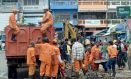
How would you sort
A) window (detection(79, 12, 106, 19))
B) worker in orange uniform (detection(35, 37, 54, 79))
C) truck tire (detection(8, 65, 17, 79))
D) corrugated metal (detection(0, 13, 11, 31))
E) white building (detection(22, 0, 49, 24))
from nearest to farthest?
worker in orange uniform (detection(35, 37, 54, 79))
truck tire (detection(8, 65, 17, 79))
corrugated metal (detection(0, 13, 11, 31))
white building (detection(22, 0, 49, 24))
window (detection(79, 12, 106, 19))

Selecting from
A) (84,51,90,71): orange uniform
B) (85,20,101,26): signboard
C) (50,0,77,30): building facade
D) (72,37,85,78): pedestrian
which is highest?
(72,37,85,78): pedestrian

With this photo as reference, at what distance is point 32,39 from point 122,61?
29.7 feet

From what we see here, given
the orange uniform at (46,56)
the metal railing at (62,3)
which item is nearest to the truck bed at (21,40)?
the orange uniform at (46,56)

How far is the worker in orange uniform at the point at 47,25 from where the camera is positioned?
71.8ft

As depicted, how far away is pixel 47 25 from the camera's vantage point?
22031 mm

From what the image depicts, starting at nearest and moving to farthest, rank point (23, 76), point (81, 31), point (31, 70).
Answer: point (31, 70) < point (23, 76) < point (81, 31)

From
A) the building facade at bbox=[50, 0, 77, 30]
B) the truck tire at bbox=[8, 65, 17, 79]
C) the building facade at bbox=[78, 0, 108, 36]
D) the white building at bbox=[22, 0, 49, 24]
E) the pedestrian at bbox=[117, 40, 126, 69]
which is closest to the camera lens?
→ the truck tire at bbox=[8, 65, 17, 79]

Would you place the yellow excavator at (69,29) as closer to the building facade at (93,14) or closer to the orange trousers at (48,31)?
the orange trousers at (48,31)

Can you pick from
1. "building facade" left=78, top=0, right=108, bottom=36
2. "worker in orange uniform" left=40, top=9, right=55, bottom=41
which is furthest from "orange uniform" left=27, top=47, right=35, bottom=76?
"building facade" left=78, top=0, right=108, bottom=36

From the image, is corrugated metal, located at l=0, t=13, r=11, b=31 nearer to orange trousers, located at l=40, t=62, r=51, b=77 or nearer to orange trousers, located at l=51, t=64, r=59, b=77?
orange trousers, located at l=51, t=64, r=59, b=77

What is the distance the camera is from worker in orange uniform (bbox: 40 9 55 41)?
71.8 feet

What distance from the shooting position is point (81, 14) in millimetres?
79812

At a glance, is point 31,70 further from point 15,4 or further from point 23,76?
point 15,4

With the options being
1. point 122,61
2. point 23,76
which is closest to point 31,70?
point 23,76
